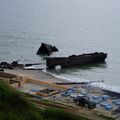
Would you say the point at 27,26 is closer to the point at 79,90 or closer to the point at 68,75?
the point at 68,75

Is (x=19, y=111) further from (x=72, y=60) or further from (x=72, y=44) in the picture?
(x=72, y=44)

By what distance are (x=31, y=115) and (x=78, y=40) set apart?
81.3 meters

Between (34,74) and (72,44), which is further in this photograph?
(72,44)

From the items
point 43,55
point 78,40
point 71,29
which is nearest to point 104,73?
point 43,55

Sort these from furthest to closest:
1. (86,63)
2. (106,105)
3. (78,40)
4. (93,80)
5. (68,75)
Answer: (78,40) → (86,63) → (68,75) → (93,80) → (106,105)

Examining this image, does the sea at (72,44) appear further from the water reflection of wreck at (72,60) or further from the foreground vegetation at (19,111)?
the foreground vegetation at (19,111)

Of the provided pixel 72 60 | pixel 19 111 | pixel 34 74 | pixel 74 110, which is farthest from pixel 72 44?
pixel 19 111

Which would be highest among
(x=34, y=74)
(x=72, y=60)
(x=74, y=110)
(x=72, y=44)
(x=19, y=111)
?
(x=72, y=44)

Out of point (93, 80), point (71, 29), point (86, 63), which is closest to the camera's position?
point (93, 80)

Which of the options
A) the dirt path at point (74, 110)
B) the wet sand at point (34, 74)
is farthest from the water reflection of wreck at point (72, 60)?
the dirt path at point (74, 110)

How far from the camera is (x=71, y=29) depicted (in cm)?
12862

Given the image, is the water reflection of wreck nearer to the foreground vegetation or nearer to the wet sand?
the wet sand

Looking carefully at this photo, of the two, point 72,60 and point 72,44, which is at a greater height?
point 72,44

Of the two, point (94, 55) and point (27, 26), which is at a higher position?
point (27, 26)
